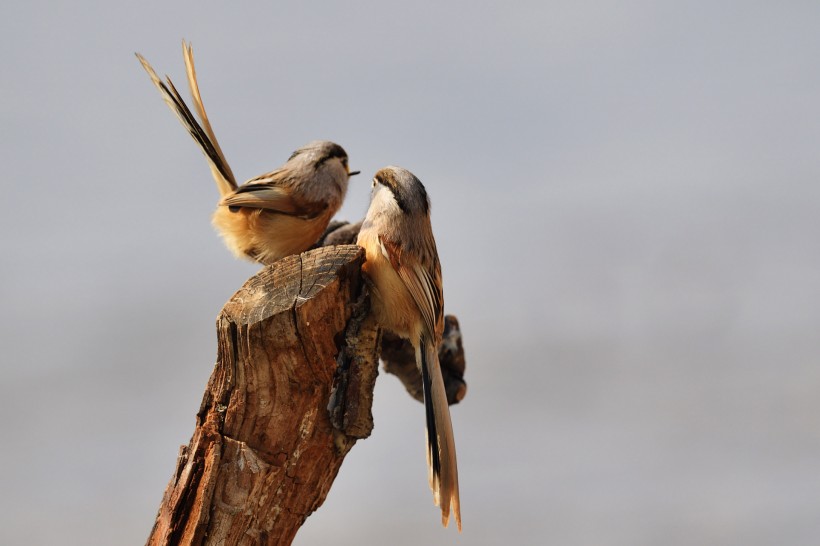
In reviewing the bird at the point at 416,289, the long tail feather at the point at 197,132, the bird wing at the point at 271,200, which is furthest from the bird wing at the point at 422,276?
the long tail feather at the point at 197,132

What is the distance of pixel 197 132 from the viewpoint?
12.7ft

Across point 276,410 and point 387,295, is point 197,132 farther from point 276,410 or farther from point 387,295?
point 276,410

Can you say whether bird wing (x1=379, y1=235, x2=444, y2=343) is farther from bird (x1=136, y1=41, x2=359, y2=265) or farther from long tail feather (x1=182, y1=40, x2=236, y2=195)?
long tail feather (x1=182, y1=40, x2=236, y2=195)

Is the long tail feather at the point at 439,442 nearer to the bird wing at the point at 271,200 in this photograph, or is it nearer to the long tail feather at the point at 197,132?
the bird wing at the point at 271,200

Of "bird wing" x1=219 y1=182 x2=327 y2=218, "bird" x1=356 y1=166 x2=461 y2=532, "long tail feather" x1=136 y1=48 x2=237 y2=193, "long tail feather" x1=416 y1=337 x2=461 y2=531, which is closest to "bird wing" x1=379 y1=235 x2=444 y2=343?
"bird" x1=356 y1=166 x2=461 y2=532

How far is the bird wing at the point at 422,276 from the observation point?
9.91 feet

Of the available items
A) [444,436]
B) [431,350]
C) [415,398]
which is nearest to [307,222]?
[431,350]

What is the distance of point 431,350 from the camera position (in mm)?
3221

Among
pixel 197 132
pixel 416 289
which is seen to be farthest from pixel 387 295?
pixel 197 132

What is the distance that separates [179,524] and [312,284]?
3.46 feet

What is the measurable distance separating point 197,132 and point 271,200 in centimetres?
63

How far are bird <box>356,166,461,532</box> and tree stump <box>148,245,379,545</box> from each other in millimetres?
124

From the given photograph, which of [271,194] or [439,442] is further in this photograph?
[271,194]

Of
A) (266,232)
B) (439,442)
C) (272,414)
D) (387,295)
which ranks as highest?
(266,232)
